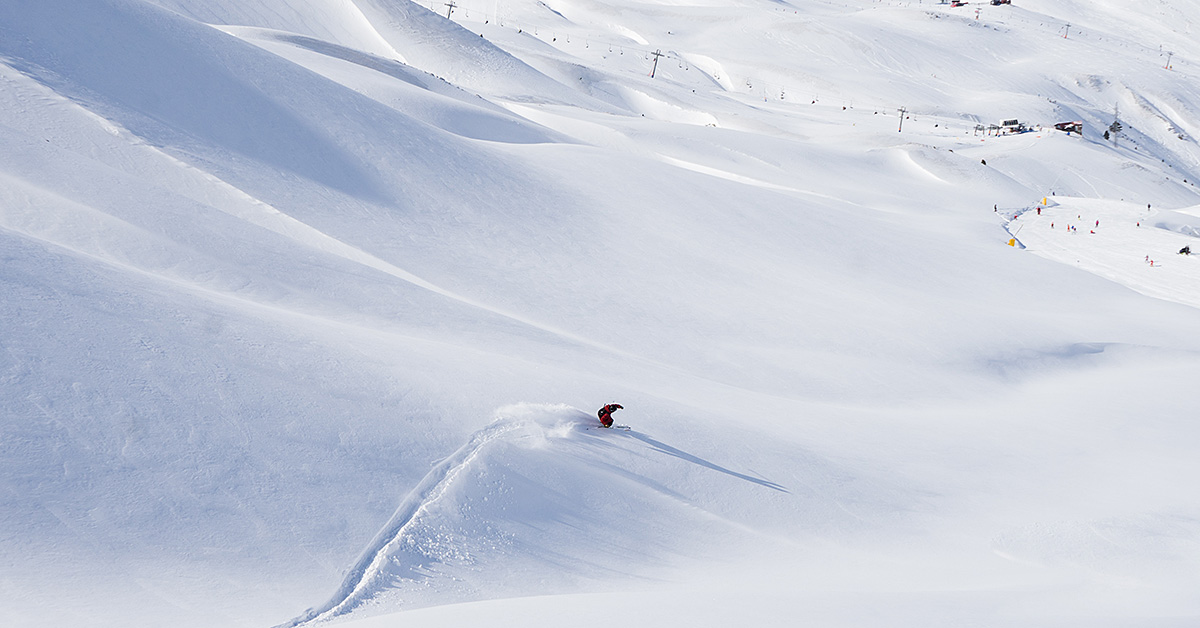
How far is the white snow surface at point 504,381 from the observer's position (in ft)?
23.9

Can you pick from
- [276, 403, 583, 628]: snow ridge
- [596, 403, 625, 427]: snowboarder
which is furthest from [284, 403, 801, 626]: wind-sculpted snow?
[596, 403, 625, 427]: snowboarder

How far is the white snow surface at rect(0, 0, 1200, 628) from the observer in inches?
286

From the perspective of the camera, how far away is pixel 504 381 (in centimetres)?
1066

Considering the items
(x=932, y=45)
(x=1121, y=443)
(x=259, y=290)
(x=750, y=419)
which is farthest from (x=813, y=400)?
(x=932, y=45)

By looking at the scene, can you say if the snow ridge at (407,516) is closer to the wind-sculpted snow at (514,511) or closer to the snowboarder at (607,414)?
the wind-sculpted snow at (514,511)

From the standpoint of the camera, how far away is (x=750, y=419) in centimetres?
1191

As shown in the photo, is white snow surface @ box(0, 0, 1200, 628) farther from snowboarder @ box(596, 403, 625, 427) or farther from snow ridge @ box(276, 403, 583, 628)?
snowboarder @ box(596, 403, 625, 427)

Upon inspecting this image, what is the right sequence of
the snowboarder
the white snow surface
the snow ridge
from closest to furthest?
the snow ridge → the white snow surface → the snowboarder

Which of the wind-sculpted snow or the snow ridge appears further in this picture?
the wind-sculpted snow

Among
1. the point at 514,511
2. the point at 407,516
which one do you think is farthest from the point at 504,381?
the point at 407,516

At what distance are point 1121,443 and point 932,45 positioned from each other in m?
91.0

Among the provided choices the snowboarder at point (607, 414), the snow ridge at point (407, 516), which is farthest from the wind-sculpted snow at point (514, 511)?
the snowboarder at point (607, 414)

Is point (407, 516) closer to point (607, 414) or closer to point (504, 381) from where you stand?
point (607, 414)

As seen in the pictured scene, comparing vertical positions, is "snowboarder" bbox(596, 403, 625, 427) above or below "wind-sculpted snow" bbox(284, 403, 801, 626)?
above
